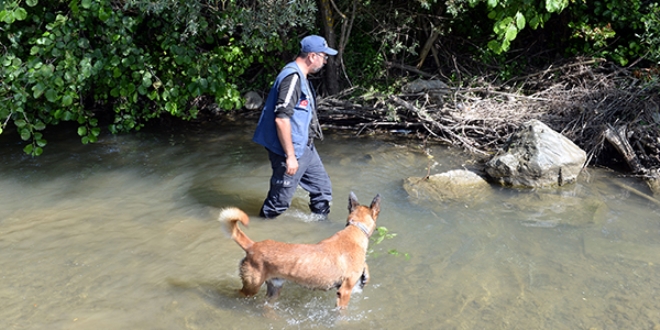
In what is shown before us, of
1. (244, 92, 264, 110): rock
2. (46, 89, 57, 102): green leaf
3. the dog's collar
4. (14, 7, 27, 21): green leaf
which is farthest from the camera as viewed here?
(244, 92, 264, 110): rock

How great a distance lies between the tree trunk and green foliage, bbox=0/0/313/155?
1643 mm

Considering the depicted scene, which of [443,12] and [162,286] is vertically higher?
[443,12]

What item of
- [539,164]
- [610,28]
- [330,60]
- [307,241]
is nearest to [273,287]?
[307,241]

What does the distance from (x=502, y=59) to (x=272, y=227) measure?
7.04 m

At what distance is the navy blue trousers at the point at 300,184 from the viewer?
575 cm

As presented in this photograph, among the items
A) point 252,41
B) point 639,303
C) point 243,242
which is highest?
point 252,41

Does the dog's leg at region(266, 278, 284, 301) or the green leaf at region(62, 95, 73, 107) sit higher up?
the green leaf at region(62, 95, 73, 107)

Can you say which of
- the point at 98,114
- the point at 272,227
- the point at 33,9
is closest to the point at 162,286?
the point at 272,227

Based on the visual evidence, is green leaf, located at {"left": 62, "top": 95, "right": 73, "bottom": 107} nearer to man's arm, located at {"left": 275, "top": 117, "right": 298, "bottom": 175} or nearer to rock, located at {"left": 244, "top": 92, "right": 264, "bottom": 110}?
man's arm, located at {"left": 275, "top": 117, "right": 298, "bottom": 175}

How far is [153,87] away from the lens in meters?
8.45

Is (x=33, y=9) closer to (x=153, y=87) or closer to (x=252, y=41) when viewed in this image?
(x=153, y=87)

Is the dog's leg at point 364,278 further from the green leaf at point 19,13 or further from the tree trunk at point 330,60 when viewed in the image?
the tree trunk at point 330,60

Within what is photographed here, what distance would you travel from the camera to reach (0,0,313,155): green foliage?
699 cm

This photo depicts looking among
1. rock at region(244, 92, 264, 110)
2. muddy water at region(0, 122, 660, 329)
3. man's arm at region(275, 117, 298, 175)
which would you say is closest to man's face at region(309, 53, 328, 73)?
man's arm at region(275, 117, 298, 175)
